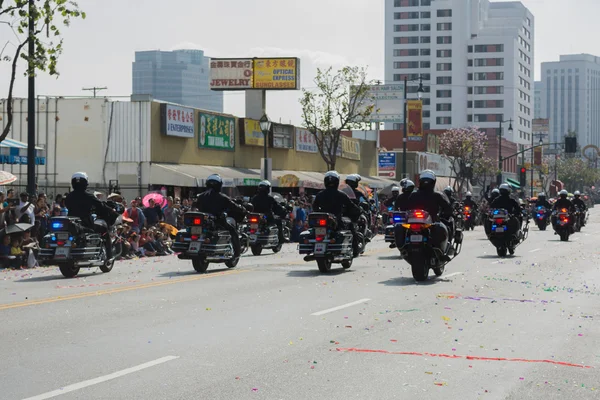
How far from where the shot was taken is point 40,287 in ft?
51.4

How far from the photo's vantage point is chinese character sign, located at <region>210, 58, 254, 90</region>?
53.7m

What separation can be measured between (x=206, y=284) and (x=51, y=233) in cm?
354

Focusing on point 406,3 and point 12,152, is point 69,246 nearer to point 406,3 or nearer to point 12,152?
point 12,152

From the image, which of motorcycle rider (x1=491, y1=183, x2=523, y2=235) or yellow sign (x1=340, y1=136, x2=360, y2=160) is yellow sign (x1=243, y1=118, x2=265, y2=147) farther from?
motorcycle rider (x1=491, y1=183, x2=523, y2=235)

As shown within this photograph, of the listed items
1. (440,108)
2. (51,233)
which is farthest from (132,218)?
(440,108)

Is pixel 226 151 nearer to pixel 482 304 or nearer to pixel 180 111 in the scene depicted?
pixel 180 111

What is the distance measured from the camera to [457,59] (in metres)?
161

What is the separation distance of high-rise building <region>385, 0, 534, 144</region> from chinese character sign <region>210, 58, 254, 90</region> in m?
105

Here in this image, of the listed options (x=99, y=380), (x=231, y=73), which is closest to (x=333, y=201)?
(x=99, y=380)

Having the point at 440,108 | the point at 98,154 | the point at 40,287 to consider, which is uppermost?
the point at 440,108

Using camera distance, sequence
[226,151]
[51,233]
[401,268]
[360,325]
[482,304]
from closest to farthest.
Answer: [360,325] → [482,304] → [51,233] → [401,268] → [226,151]

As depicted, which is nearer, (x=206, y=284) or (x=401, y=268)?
(x=206, y=284)

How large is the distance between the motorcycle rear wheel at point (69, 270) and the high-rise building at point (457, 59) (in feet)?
465

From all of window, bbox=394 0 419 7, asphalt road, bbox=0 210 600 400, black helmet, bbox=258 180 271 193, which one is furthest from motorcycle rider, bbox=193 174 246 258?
window, bbox=394 0 419 7
